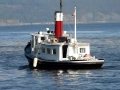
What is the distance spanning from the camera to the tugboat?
8238 centimetres

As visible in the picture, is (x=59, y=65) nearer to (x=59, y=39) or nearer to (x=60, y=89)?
(x=59, y=39)

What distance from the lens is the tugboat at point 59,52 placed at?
270ft

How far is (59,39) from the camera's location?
87688 mm

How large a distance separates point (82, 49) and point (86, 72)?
206 inches

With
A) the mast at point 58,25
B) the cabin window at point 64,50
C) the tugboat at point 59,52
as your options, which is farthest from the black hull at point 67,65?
the mast at point 58,25

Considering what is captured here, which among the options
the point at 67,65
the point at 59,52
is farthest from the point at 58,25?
the point at 67,65

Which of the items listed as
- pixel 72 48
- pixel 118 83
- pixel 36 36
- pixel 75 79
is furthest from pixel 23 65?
pixel 118 83

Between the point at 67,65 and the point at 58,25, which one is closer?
the point at 67,65

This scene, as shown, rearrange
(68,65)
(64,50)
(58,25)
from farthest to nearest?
(58,25) < (64,50) < (68,65)

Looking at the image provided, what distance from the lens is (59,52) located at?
84.3 meters

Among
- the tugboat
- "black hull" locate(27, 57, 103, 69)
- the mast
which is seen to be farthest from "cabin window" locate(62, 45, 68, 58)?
the mast

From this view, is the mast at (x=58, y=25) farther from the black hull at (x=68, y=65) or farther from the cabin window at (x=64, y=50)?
the black hull at (x=68, y=65)

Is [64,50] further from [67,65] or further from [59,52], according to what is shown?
[67,65]

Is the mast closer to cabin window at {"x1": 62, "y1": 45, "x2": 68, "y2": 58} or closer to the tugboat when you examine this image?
the tugboat
